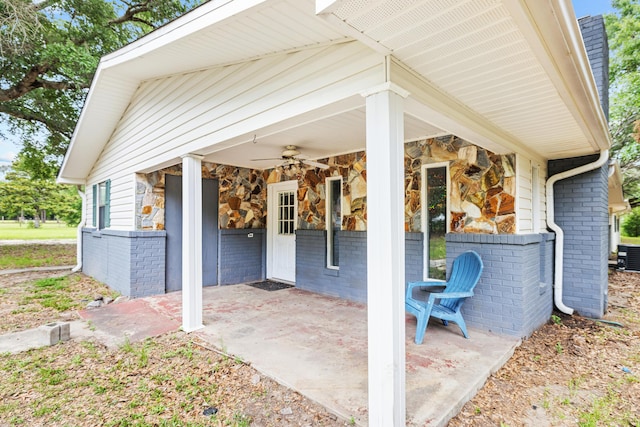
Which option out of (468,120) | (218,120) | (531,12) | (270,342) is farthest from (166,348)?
(531,12)

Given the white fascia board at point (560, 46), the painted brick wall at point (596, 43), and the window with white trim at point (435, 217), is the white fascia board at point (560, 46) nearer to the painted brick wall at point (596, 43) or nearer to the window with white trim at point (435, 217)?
the window with white trim at point (435, 217)

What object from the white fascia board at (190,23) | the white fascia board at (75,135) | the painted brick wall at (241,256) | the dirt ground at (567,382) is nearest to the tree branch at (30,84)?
the white fascia board at (75,135)

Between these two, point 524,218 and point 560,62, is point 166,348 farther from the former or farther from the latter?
point 524,218

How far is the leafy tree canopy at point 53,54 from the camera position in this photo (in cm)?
691

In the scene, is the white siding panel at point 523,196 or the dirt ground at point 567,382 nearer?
the dirt ground at point 567,382

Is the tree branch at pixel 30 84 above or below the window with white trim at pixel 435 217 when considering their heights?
above

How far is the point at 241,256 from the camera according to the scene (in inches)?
261

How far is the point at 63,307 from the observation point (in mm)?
5004

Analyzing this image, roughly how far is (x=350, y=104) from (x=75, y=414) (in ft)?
9.64

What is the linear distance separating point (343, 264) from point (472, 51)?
3.91m

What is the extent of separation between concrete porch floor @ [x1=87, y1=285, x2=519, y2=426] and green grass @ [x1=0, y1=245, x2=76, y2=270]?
6980mm

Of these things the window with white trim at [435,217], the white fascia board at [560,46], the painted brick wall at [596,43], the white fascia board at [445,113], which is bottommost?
the window with white trim at [435,217]

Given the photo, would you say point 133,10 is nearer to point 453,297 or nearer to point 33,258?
point 33,258

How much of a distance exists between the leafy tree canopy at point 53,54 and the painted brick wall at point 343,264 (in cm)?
640
